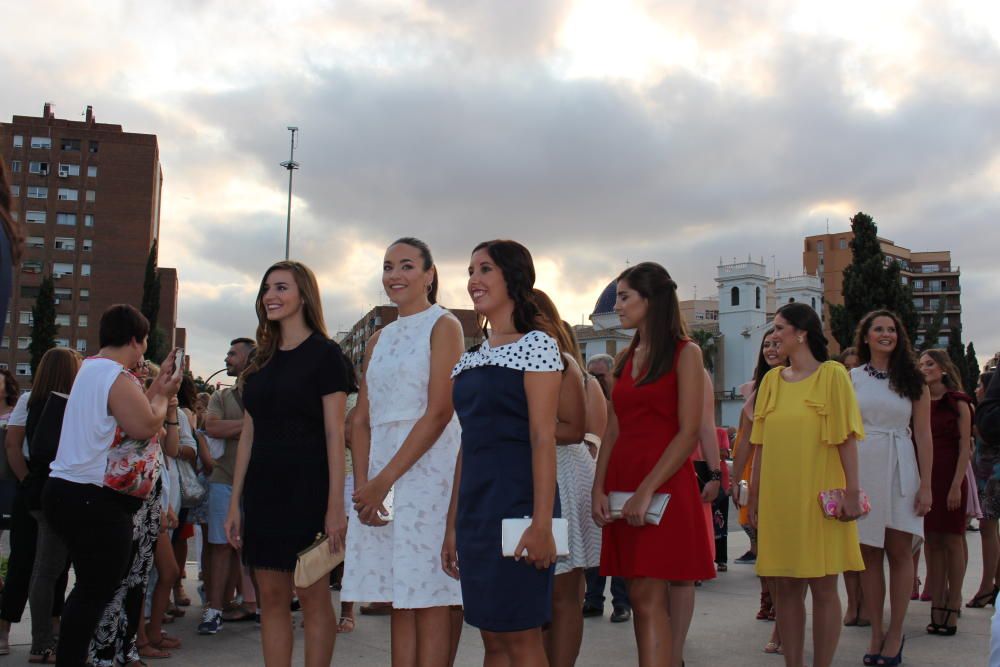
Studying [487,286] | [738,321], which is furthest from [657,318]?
[738,321]

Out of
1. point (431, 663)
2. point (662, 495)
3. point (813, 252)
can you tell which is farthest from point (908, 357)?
point (813, 252)

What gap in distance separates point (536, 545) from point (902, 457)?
3845 millimetres

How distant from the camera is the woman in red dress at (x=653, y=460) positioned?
13.9ft

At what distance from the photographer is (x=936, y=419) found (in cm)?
723

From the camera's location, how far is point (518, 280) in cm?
393

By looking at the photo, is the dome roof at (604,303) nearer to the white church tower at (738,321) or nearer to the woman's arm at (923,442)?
the white church tower at (738,321)

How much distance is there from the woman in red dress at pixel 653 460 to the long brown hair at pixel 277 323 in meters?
1.57

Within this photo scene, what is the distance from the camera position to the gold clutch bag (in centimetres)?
412

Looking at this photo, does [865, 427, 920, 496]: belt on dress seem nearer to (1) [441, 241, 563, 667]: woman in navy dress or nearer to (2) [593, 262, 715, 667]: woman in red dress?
(2) [593, 262, 715, 667]: woman in red dress

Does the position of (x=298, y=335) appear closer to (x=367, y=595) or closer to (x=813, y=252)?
(x=367, y=595)

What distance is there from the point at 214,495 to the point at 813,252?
391 feet

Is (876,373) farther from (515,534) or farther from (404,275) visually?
(515,534)

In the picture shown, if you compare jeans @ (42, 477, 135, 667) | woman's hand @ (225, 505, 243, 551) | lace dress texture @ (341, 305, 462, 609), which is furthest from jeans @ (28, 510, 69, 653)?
lace dress texture @ (341, 305, 462, 609)

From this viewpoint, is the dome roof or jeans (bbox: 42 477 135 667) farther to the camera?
the dome roof
